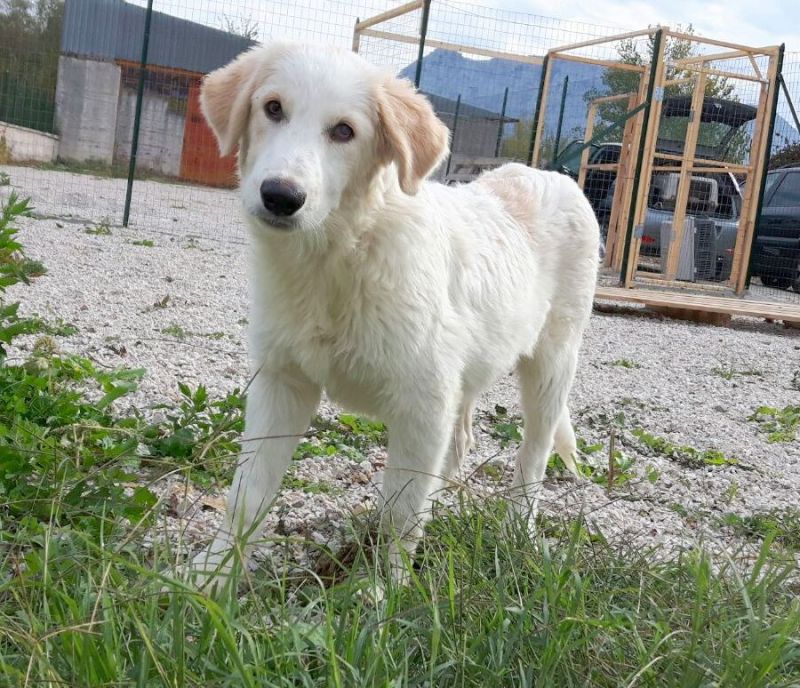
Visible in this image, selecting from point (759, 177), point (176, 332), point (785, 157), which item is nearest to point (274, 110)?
point (176, 332)

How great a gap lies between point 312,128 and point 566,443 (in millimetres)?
2156

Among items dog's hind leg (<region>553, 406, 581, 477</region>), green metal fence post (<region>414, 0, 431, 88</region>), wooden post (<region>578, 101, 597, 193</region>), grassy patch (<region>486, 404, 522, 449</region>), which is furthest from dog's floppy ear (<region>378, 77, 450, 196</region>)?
wooden post (<region>578, 101, 597, 193</region>)

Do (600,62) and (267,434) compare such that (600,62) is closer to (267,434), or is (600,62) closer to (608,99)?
(608,99)

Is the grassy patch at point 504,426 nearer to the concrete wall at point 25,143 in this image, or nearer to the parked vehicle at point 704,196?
the parked vehicle at point 704,196

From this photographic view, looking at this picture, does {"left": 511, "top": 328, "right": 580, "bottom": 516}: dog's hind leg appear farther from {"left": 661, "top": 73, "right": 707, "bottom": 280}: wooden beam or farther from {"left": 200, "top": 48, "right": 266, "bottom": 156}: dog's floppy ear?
{"left": 661, "top": 73, "right": 707, "bottom": 280}: wooden beam

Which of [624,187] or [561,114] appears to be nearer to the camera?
[624,187]

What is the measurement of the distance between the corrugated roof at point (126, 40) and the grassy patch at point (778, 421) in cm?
1878

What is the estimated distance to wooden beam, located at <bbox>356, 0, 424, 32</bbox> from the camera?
11.8 meters

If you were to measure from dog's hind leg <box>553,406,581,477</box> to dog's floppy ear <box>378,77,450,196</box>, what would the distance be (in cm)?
166

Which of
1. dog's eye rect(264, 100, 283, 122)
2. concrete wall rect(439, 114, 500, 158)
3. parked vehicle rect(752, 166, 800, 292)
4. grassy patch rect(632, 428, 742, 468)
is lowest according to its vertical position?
grassy patch rect(632, 428, 742, 468)

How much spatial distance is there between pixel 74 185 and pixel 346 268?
16.2 metres

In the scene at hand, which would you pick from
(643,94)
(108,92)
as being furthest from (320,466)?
(108,92)

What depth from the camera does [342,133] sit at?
107 inches

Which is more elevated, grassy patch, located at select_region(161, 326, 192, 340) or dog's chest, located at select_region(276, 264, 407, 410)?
dog's chest, located at select_region(276, 264, 407, 410)
